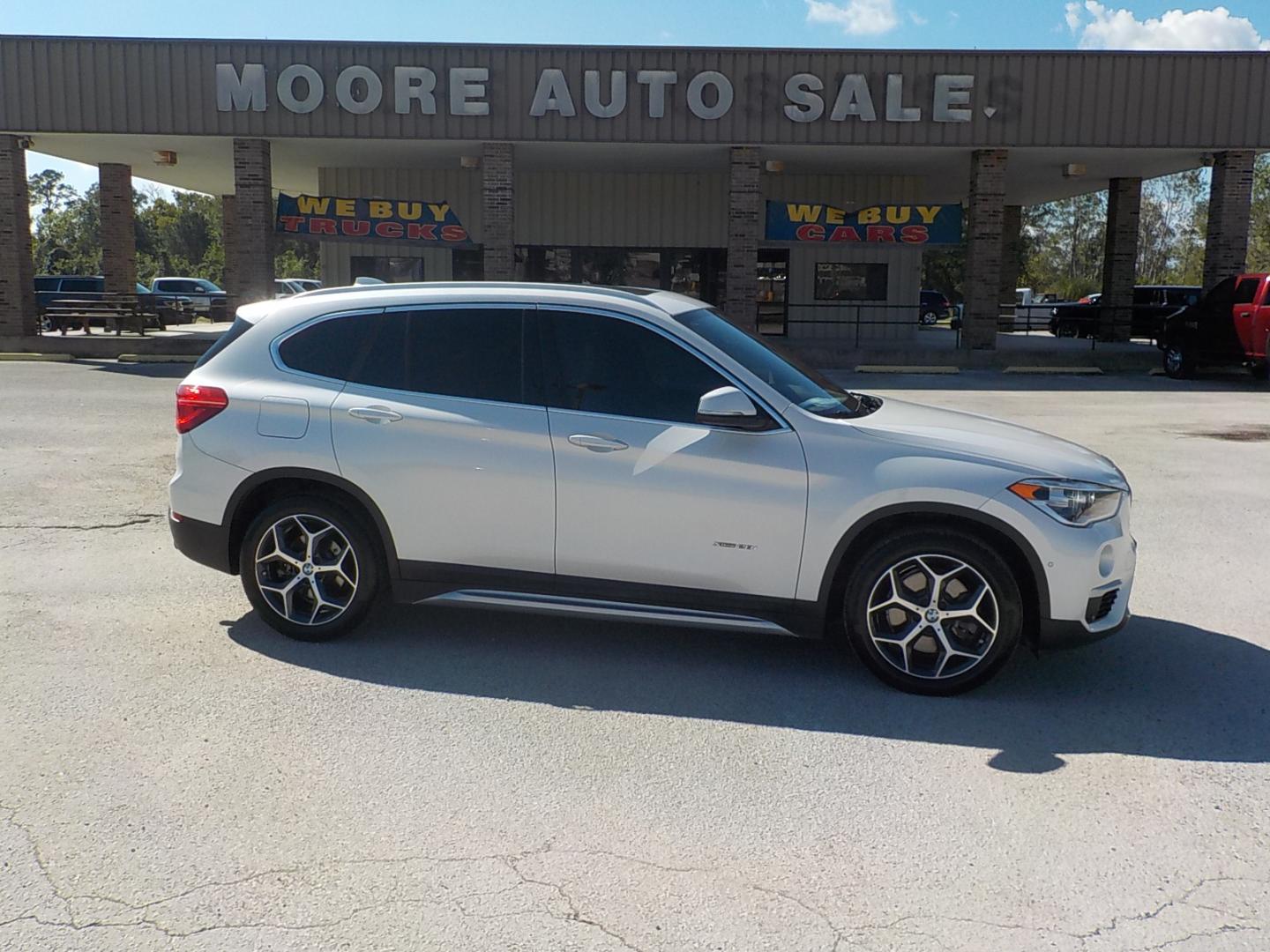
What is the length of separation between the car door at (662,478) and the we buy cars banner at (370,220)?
18319 mm

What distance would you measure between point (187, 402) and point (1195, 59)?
2194cm

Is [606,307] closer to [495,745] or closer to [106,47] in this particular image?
[495,745]

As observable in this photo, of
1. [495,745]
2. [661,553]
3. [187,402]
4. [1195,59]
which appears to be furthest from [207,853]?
[1195,59]

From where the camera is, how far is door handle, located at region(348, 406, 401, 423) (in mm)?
5270

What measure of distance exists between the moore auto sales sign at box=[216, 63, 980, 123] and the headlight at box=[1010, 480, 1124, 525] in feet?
59.9

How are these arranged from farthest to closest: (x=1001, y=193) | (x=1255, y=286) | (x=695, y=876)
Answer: (x=1001, y=193) → (x=1255, y=286) → (x=695, y=876)

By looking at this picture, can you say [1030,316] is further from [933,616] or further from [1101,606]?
[933,616]

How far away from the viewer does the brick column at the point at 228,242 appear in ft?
81.9

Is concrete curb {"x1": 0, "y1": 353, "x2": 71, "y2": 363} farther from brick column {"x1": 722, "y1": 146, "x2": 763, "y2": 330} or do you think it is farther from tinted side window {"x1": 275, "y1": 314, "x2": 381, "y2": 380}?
tinted side window {"x1": 275, "y1": 314, "x2": 381, "y2": 380}

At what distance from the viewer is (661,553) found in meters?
5.00

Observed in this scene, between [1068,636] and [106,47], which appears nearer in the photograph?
[1068,636]

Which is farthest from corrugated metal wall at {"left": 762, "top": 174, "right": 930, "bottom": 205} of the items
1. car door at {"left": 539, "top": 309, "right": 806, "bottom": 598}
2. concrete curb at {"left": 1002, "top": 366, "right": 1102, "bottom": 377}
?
car door at {"left": 539, "top": 309, "right": 806, "bottom": 598}

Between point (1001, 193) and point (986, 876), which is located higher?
point (1001, 193)

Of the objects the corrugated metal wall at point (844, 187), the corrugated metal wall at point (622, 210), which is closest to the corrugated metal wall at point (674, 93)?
the corrugated metal wall at point (622, 210)
